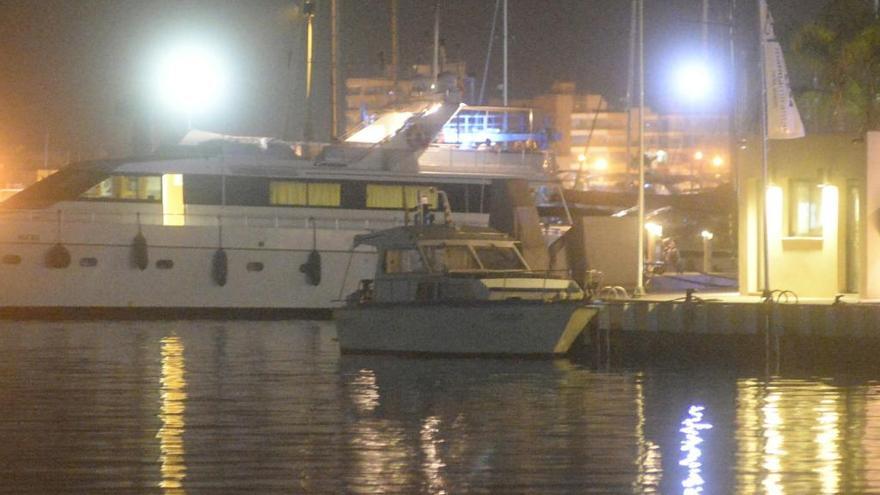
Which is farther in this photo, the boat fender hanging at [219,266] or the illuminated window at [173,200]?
the illuminated window at [173,200]

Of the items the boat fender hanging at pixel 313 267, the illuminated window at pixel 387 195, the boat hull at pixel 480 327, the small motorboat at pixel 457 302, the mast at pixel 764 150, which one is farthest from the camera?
the illuminated window at pixel 387 195

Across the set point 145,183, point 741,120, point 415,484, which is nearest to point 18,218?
point 145,183

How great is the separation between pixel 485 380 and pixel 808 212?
901cm

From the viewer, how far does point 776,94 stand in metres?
29.6

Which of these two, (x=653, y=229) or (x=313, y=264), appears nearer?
(x=313, y=264)

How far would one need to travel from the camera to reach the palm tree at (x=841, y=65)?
31.8 meters

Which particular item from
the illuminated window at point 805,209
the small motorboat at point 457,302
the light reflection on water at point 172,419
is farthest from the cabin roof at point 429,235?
the illuminated window at point 805,209

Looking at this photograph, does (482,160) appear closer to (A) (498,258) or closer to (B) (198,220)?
(B) (198,220)

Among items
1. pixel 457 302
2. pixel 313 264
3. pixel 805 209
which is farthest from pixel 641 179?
pixel 313 264

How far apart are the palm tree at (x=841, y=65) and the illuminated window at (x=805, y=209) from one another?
2.02 m

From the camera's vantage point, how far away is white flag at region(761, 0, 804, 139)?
96.6 feet

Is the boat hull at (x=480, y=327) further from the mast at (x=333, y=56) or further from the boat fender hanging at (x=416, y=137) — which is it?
the mast at (x=333, y=56)

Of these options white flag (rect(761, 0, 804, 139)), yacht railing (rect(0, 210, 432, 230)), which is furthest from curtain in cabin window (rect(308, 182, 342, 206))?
white flag (rect(761, 0, 804, 139))

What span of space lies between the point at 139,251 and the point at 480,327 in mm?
15833
